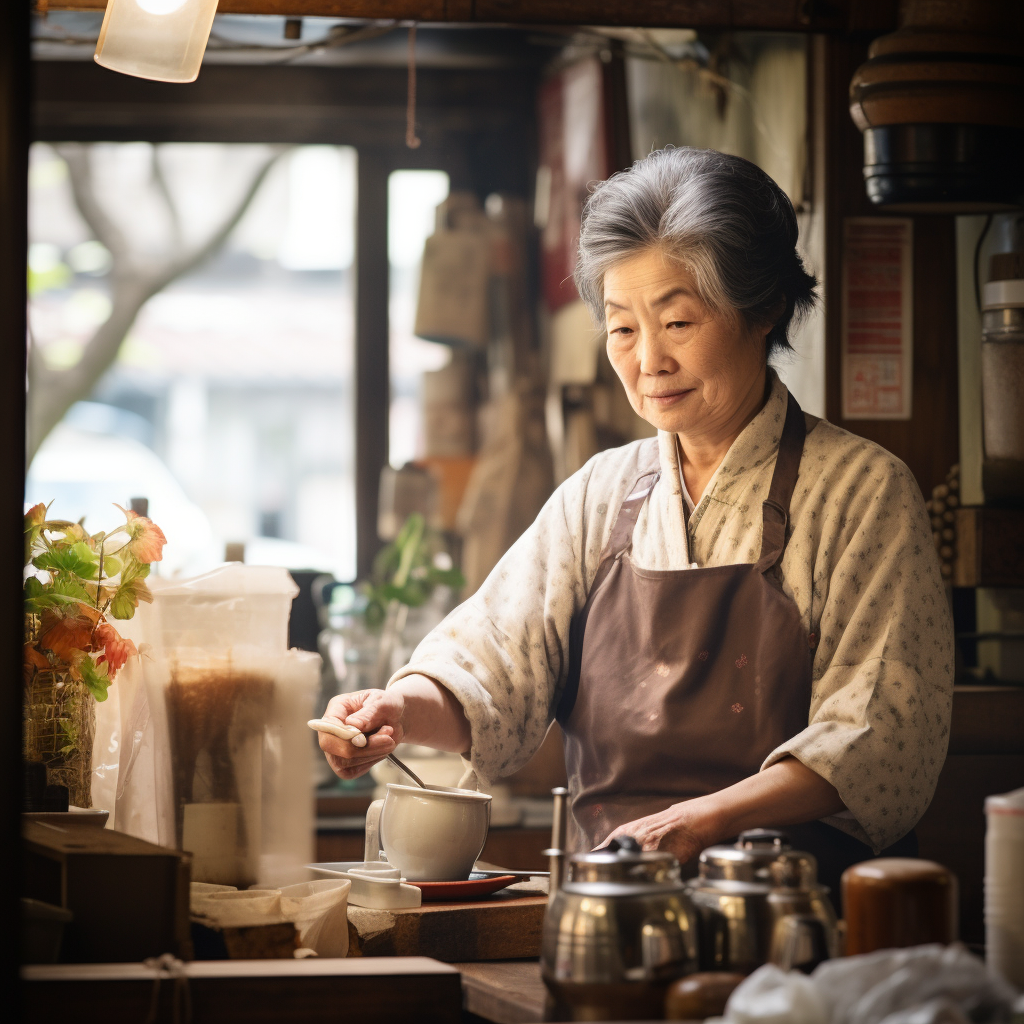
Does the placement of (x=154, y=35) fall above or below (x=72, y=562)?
above

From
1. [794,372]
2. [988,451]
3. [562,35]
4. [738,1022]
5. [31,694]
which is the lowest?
[738,1022]

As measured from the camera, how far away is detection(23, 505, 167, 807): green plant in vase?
1.58 meters

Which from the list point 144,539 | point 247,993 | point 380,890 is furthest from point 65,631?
point 247,993

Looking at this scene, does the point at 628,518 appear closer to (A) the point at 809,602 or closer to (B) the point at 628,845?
(A) the point at 809,602

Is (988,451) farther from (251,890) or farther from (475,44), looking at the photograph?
(475,44)

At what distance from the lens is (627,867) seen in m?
1.02

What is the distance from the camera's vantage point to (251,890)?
136 centimetres

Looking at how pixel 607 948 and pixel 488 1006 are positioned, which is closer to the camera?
pixel 607 948

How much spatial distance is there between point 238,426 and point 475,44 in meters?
1.44

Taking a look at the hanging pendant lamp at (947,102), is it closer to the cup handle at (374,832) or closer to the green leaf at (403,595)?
the cup handle at (374,832)

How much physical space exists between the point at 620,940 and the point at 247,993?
31 centimetres

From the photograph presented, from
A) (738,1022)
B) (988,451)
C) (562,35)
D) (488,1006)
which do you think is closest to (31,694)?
(488,1006)

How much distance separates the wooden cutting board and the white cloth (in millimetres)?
359

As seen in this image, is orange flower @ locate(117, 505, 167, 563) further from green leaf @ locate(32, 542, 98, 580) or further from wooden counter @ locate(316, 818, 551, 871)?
wooden counter @ locate(316, 818, 551, 871)
